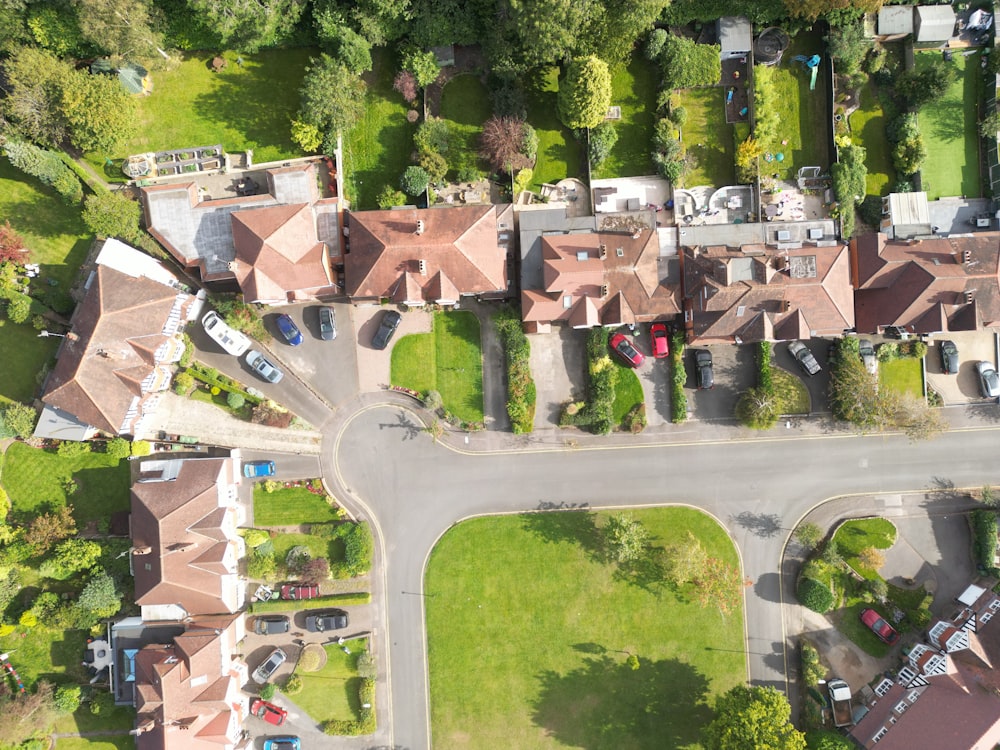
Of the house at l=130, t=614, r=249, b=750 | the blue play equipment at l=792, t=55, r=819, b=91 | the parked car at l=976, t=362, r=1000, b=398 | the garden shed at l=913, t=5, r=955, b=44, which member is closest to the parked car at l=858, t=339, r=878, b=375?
the parked car at l=976, t=362, r=1000, b=398

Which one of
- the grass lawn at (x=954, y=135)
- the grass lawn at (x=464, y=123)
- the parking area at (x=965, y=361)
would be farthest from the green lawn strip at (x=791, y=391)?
the grass lawn at (x=464, y=123)

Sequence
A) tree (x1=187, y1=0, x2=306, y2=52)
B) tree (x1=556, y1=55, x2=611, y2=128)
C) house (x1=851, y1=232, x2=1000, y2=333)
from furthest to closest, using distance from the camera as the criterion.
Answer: house (x1=851, y1=232, x2=1000, y2=333), tree (x1=556, y1=55, x2=611, y2=128), tree (x1=187, y1=0, x2=306, y2=52)

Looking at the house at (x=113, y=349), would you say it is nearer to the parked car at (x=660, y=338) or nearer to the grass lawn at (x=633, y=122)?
the grass lawn at (x=633, y=122)

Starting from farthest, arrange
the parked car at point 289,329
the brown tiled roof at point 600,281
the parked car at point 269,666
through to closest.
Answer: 1. the parked car at point 289,329
2. the parked car at point 269,666
3. the brown tiled roof at point 600,281

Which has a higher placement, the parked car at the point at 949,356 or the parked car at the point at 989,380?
the parked car at the point at 949,356

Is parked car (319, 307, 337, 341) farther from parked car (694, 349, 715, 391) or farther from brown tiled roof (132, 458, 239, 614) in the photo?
parked car (694, 349, 715, 391)

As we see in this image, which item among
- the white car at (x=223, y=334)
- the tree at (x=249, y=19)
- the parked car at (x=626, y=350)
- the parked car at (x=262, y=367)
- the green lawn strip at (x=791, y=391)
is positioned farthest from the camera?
the green lawn strip at (x=791, y=391)

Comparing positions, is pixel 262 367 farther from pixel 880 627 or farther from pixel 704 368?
pixel 880 627
